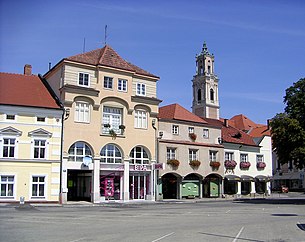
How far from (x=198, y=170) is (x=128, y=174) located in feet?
31.7

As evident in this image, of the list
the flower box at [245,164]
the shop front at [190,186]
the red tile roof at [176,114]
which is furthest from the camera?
the flower box at [245,164]

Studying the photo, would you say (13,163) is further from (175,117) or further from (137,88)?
(175,117)

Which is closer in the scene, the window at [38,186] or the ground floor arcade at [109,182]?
the window at [38,186]

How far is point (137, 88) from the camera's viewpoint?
143 ft

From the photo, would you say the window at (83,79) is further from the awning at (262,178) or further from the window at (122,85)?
the awning at (262,178)

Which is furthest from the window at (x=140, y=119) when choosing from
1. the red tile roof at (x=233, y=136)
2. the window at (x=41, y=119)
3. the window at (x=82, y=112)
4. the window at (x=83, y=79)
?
the red tile roof at (x=233, y=136)

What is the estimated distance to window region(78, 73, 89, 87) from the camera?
39.9m

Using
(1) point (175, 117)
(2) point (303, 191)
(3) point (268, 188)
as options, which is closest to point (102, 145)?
(1) point (175, 117)

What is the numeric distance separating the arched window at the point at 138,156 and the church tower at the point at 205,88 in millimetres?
53206

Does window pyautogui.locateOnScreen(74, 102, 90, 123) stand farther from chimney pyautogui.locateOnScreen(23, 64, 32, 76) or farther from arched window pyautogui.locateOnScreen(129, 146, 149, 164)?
chimney pyautogui.locateOnScreen(23, 64, 32, 76)

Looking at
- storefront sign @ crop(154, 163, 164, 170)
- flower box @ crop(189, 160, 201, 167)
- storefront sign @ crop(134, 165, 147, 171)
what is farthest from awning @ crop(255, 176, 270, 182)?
storefront sign @ crop(134, 165, 147, 171)

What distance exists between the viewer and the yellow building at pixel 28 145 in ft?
114

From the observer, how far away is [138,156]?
42.8m

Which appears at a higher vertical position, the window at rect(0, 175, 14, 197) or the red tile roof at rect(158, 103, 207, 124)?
the red tile roof at rect(158, 103, 207, 124)
